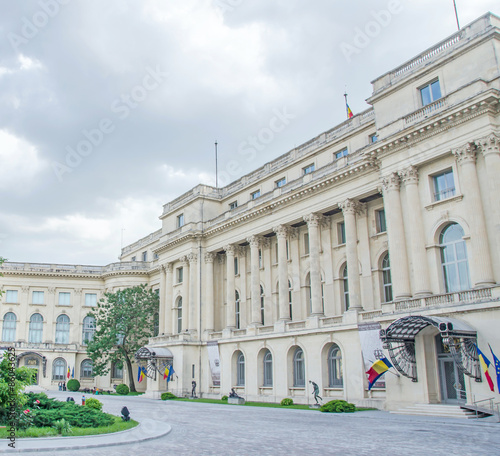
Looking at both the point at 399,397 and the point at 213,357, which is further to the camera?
the point at 213,357

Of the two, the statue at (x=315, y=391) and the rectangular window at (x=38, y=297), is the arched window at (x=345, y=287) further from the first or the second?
the rectangular window at (x=38, y=297)

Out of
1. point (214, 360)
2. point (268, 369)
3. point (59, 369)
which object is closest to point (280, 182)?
point (268, 369)

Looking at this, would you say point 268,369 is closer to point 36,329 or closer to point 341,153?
point 341,153

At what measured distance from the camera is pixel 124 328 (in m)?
62.8

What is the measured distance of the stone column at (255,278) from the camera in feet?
158

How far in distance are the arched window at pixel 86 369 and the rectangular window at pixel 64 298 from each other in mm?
8599

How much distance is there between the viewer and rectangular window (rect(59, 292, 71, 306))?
77375mm

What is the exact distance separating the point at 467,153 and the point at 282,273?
19.6 m

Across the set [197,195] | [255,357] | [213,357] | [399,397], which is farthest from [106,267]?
[399,397]

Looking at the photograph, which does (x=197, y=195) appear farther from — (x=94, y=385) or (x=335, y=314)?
(x=94, y=385)

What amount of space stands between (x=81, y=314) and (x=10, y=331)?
9.75 meters

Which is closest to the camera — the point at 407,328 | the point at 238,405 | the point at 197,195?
the point at 407,328

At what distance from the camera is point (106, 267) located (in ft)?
254

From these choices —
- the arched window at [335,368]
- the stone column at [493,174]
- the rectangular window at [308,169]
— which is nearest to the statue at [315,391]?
the arched window at [335,368]
